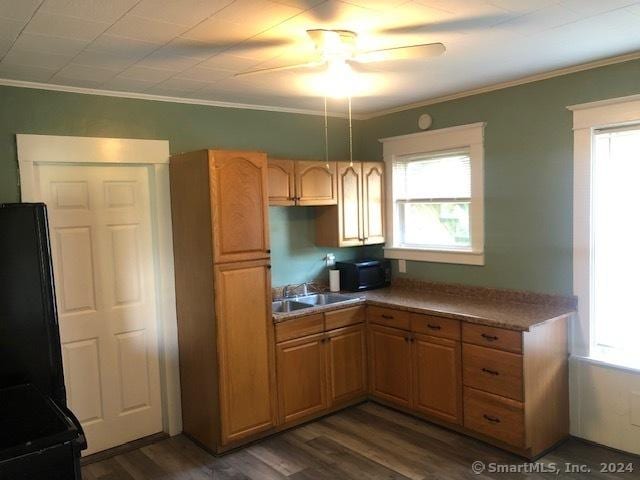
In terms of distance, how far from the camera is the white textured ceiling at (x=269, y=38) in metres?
2.12

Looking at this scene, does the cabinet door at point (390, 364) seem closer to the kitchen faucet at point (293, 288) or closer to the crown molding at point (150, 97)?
the kitchen faucet at point (293, 288)

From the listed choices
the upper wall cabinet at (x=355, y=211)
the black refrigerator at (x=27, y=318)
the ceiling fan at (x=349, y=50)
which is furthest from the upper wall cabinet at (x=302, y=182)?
the black refrigerator at (x=27, y=318)

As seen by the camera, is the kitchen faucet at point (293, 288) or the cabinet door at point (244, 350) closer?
the cabinet door at point (244, 350)

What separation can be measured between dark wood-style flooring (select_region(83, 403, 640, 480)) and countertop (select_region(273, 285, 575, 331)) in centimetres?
84

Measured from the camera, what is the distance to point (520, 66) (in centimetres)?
324

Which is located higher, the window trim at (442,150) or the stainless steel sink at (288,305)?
the window trim at (442,150)

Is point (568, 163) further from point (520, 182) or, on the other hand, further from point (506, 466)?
point (506, 466)

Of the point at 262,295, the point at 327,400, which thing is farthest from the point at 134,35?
the point at 327,400

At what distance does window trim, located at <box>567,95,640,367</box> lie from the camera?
10.8 feet

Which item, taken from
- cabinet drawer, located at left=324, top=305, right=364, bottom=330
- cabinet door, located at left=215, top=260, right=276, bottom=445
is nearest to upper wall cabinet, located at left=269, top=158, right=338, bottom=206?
cabinet door, located at left=215, top=260, right=276, bottom=445

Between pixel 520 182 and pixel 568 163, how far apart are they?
14.2 inches

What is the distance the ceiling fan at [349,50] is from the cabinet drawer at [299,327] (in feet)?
6.11

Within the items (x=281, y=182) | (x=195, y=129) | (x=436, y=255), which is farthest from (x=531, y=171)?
(x=195, y=129)

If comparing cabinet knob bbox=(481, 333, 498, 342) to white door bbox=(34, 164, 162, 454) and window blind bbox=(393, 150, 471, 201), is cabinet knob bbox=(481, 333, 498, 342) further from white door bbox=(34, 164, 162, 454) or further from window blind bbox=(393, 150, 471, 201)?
white door bbox=(34, 164, 162, 454)
